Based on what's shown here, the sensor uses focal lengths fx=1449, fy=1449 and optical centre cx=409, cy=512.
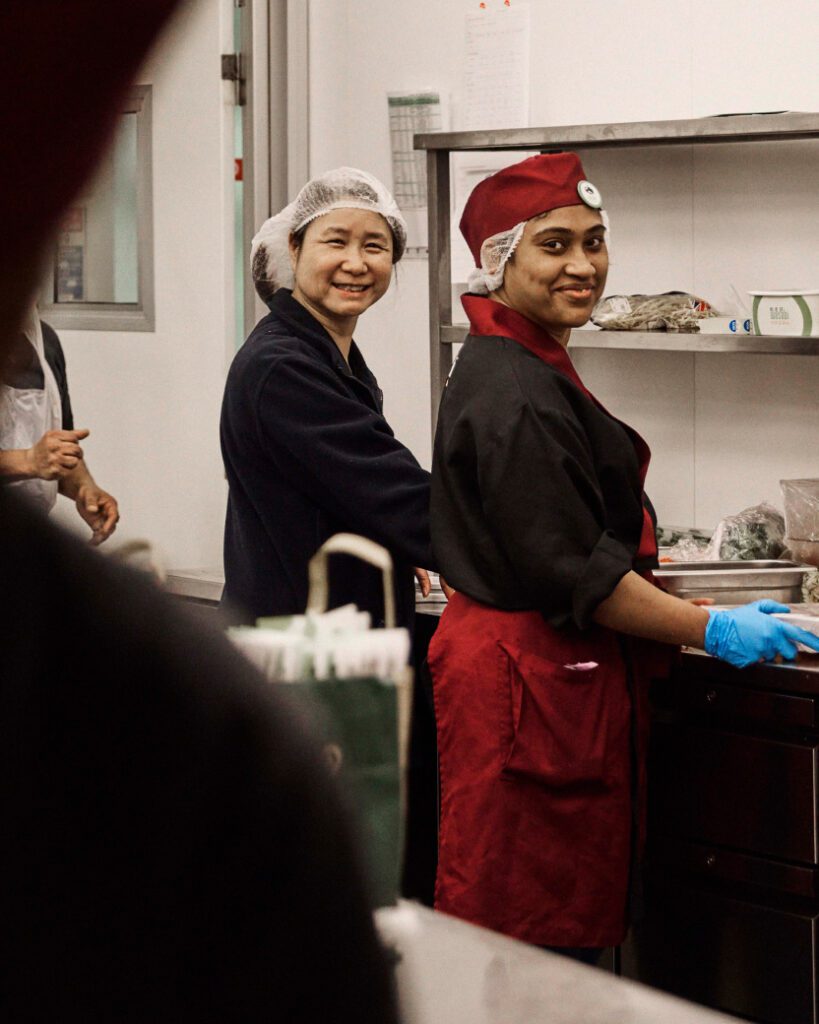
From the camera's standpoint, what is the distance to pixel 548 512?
1896 mm

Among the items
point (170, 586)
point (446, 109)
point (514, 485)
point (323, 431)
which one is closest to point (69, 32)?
point (170, 586)

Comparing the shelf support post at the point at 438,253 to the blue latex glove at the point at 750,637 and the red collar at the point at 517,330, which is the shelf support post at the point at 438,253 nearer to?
the red collar at the point at 517,330

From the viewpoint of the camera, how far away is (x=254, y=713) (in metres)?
0.26

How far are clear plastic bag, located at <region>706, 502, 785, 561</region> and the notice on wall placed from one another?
116 cm

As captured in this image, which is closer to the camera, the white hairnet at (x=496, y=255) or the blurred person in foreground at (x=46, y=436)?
the blurred person in foreground at (x=46, y=436)

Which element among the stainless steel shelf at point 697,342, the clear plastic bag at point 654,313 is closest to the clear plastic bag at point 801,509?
the stainless steel shelf at point 697,342

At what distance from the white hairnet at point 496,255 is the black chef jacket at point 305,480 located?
315 millimetres

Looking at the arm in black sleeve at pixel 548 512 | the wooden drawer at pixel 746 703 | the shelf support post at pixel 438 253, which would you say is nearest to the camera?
the arm in black sleeve at pixel 548 512

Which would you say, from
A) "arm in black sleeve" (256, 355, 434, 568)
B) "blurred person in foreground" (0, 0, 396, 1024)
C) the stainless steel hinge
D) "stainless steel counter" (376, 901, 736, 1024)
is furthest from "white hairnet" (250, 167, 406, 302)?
"blurred person in foreground" (0, 0, 396, 1024)

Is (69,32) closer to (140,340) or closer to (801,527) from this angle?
(801,527)

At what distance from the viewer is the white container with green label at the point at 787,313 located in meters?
2.67

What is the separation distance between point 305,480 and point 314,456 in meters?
0.06

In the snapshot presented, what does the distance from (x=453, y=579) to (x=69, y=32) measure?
71.3 inches

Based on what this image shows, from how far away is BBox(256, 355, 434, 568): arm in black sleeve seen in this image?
2.28 metres
